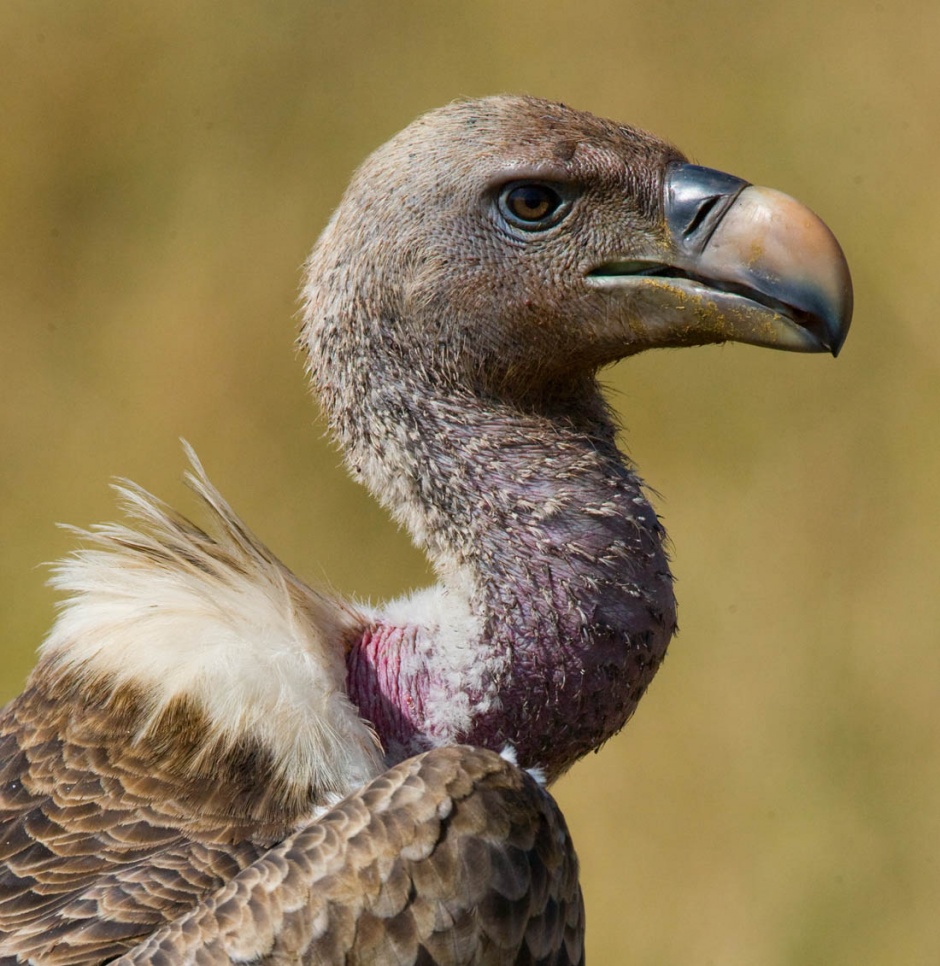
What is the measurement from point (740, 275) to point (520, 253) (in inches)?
16.8

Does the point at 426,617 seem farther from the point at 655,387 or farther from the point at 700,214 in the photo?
the point at 655,387

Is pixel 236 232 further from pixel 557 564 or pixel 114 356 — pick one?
pixel 557 564

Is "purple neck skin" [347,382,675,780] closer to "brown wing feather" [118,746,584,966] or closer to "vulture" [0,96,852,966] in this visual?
"vulture" [0,96,852,966]

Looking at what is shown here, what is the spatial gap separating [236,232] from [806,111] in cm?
266

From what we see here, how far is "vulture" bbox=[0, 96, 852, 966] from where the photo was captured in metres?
2.49

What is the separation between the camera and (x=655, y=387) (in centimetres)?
728

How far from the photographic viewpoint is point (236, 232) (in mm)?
7637

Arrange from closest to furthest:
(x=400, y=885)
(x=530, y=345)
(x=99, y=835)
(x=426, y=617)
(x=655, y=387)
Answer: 1. (x=400, y=885)
2. (x=99, y=835)
3. (x=426, y=617)
4. (x=530, y=345)
5. (x=655, y=387)

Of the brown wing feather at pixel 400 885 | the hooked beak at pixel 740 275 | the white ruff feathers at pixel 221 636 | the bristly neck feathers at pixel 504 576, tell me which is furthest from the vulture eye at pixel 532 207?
the brown wing feather at pixel 400 885

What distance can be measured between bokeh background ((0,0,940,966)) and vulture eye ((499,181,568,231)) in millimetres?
3485

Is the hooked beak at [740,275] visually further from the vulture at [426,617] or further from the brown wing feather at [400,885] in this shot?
the brown wing feather at [400,885]

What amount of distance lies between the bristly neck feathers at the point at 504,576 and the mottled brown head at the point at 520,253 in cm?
7

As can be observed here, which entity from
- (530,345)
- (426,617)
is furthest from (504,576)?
(530,345)

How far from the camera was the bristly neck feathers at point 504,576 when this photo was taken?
9.51ft
